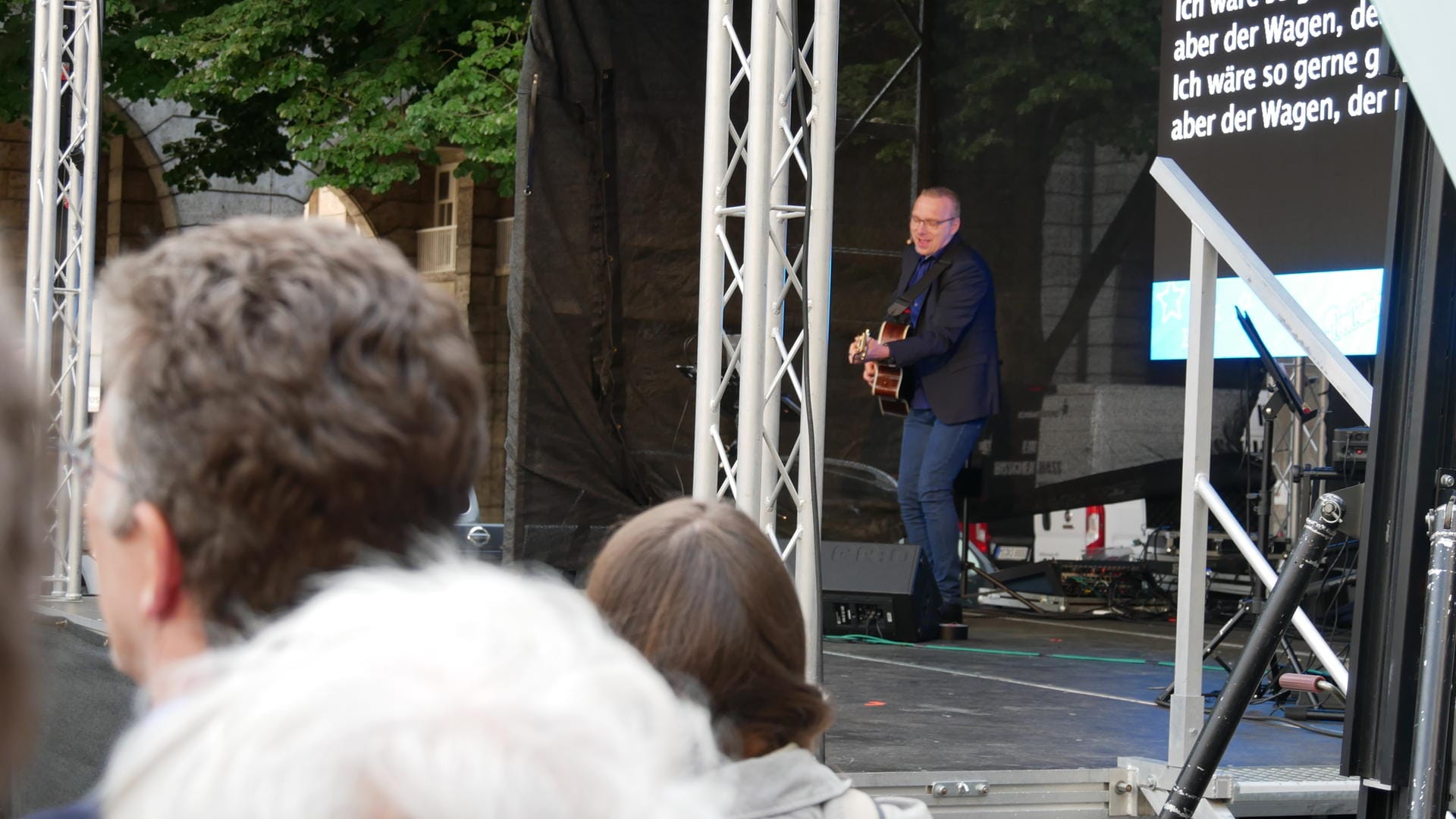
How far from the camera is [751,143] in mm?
3820

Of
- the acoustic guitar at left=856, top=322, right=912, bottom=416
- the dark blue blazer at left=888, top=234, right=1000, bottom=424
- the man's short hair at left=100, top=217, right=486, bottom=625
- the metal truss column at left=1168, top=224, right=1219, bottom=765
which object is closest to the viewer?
the man's short hair at left=100, top=217, right=486, bottom=625

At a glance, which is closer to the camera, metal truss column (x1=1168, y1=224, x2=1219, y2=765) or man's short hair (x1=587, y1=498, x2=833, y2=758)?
man's short hair (x1=587, y1=498, x2=833, y2=758)

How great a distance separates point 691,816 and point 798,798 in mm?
766

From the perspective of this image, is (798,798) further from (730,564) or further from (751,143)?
(751,143)

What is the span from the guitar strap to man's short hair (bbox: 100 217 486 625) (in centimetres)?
596

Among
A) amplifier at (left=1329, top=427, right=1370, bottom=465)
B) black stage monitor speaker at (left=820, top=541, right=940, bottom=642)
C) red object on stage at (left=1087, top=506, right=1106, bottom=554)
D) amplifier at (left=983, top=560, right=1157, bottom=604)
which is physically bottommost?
red object on stage at (left=1087, top=506, right=1106, bottom=554)

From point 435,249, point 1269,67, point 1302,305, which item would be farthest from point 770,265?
point 435,249

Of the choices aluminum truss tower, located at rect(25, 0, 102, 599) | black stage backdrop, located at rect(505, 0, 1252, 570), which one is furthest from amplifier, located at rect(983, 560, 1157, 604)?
aluminum truss tower, located at rect(25, 0, 102, 599)

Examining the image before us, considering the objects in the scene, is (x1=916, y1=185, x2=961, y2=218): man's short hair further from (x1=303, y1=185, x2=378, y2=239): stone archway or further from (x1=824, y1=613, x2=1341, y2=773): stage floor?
(x1=303, y1=185, x2=378, y2=239): stone archway

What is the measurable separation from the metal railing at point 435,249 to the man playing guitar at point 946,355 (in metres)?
13.1

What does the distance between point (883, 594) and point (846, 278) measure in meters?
2.33

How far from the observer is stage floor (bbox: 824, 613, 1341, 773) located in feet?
12.3

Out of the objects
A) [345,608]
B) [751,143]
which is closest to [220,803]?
[345,608]

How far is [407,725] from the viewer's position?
1.84 feet
